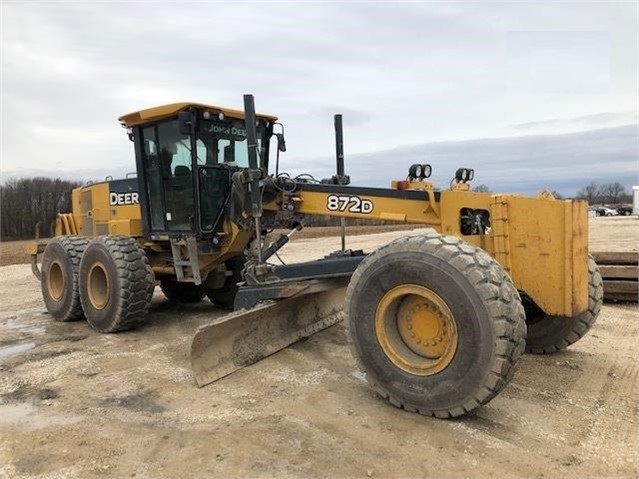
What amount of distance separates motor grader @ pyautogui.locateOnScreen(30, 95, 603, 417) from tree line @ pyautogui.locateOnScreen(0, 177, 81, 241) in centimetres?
3602

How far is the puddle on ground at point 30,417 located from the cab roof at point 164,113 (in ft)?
11.9

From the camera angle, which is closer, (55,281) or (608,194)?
(55,281)

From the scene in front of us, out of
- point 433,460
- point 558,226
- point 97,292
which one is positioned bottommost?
point 433,460

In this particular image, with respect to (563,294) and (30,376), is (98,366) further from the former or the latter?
(563,294)

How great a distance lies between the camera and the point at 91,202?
8.42 meters

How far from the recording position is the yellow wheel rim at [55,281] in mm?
7949

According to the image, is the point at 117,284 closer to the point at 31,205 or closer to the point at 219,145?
the point at 219,145

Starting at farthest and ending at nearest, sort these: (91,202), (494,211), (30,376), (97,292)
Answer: (91,202)
(97,292)
(30,376)
(494,211)

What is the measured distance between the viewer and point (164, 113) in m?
6.70

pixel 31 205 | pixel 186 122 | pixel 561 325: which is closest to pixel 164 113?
pixel 186 122

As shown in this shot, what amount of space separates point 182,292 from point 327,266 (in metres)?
4.20

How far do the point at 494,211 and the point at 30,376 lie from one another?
4456 mm

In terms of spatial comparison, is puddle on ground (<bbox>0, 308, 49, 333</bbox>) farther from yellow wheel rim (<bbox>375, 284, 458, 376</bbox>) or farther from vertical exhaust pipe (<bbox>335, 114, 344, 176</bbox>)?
yellow wheel rim (<bbox>375, 284, 458, 376</bbox>)

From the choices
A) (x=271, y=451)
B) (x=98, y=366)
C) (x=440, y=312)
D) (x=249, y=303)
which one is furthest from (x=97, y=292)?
(x=440, y=312)
